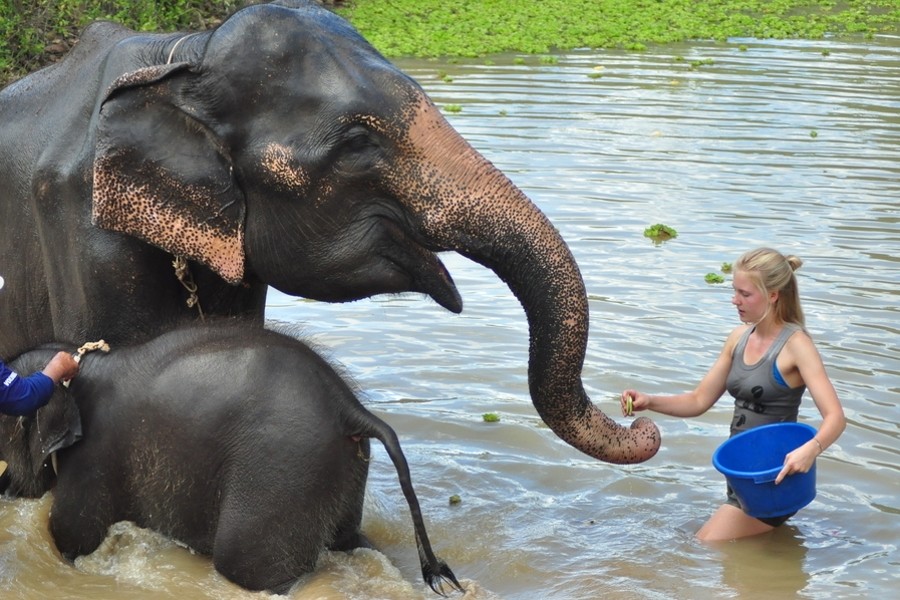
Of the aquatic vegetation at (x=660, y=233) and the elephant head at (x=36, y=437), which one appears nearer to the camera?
the elephant head at (x=36, y=437)

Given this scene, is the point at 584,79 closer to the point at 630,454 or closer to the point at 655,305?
the point at 655,305

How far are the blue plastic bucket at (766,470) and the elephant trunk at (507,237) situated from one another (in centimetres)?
84

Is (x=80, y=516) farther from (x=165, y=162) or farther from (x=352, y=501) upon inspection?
(x=165, y=162)

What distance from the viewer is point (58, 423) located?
3.99 m

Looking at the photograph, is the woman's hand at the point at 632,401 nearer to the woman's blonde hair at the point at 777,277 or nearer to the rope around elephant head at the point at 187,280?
the woman's blonde hair at the point at 777,277

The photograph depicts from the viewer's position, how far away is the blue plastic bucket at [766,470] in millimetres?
4383

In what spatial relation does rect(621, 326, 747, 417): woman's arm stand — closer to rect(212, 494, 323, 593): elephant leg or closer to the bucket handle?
the bucket handle

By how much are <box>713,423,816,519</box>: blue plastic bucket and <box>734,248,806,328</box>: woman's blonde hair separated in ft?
1.32

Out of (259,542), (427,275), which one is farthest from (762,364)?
(259,542)

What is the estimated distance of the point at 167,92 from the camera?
3895 millimetres

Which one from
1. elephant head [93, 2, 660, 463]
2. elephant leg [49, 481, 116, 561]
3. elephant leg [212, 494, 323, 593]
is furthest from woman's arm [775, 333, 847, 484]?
elephant leg [49, 481, 116, 561]

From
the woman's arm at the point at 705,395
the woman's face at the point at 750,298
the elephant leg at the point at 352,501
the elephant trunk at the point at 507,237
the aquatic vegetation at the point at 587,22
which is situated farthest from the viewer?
the aquatic vegetation at the point at 587,22

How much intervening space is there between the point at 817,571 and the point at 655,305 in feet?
8.35

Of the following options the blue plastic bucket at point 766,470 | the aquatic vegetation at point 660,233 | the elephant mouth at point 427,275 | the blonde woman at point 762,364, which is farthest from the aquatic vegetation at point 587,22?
the elephant mouth at point 427,275
